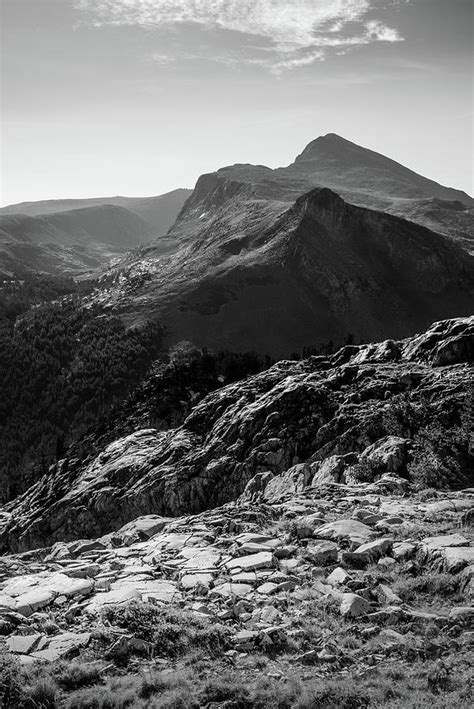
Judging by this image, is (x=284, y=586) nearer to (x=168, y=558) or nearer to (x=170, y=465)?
(x=168, y=558)

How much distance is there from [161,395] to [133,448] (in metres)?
23.2

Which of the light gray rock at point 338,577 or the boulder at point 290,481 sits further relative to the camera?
the boulder at point 290,481

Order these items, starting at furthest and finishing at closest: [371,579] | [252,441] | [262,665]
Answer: [252,441], [371,579], [262,665]

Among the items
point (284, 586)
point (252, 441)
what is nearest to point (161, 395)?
point (252, 441)

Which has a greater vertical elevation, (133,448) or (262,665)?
(262,665)

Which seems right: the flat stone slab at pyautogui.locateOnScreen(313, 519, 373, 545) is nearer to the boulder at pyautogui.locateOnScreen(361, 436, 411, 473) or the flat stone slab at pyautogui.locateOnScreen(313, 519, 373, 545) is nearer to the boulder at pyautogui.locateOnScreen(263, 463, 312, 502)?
the boulder at pyautogui.locateOnScreen(361, 436, 411, 473)

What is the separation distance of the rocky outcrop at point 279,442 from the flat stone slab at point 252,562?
10599 mm

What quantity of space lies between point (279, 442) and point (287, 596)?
27.7 m

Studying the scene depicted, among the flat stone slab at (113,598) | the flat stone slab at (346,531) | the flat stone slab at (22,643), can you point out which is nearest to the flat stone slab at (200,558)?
the flat stone slab at (113,598)

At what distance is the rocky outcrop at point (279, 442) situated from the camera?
37219 millimetres

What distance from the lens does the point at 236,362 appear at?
95.8 meters

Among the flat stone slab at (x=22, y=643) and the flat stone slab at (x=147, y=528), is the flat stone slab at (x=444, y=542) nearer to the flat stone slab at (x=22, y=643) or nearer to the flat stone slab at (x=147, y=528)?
the flat stone slab at (x=22, y=643)

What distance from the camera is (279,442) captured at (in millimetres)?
Answer: 44375

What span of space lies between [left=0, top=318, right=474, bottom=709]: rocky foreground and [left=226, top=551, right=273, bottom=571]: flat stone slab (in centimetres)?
6
